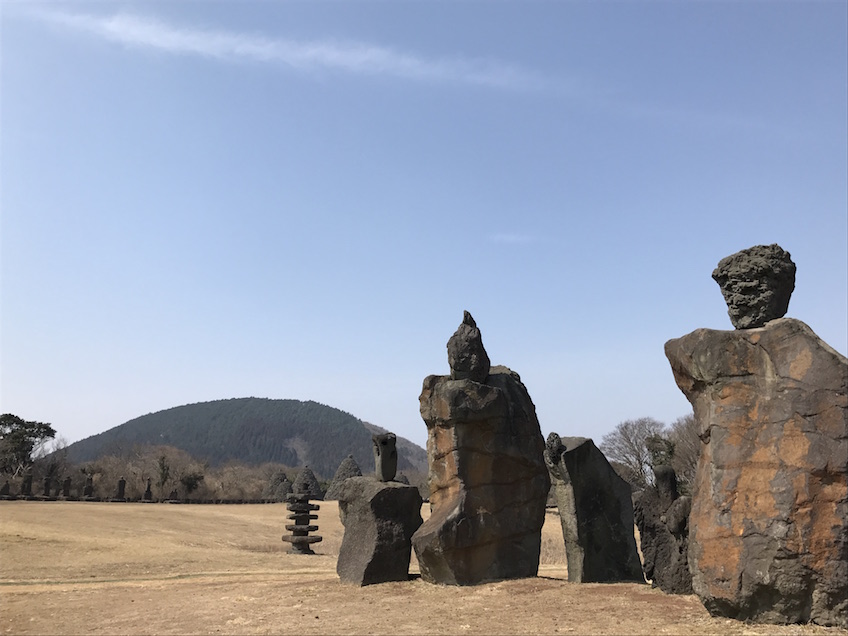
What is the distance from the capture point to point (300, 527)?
24.3m

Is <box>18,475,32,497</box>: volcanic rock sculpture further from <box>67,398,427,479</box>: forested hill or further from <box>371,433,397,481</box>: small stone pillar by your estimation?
<box>67,398,427,479</box>: forested hill

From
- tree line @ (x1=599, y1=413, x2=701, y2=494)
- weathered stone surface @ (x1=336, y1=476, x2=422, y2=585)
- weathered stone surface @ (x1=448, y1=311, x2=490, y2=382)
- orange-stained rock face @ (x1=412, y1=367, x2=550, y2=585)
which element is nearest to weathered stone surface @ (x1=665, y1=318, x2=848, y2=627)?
orange-stained rock face @ (x1=412, y1=367, x2=550, y2=585)

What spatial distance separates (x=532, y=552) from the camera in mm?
12086

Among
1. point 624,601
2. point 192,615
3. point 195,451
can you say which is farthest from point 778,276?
point 195,451

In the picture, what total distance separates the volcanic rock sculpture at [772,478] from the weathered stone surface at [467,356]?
476cm

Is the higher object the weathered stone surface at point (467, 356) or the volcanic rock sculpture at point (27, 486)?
the weathered stone surface at point (467, 356)

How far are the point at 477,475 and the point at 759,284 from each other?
17.9 feet

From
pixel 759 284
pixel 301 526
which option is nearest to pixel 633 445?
pixel 301 526

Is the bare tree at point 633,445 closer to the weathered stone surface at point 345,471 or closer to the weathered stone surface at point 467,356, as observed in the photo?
the weathered stone surface at point 345,471

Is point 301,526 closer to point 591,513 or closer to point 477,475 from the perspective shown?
point 477,475

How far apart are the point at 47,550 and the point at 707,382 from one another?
61.5 ft

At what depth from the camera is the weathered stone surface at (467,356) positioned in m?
12.3

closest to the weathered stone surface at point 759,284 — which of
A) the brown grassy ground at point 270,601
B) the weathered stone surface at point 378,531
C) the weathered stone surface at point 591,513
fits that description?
the brown grassy ground at point 270,601

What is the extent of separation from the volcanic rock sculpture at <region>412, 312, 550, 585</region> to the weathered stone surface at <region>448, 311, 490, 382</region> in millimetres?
16
